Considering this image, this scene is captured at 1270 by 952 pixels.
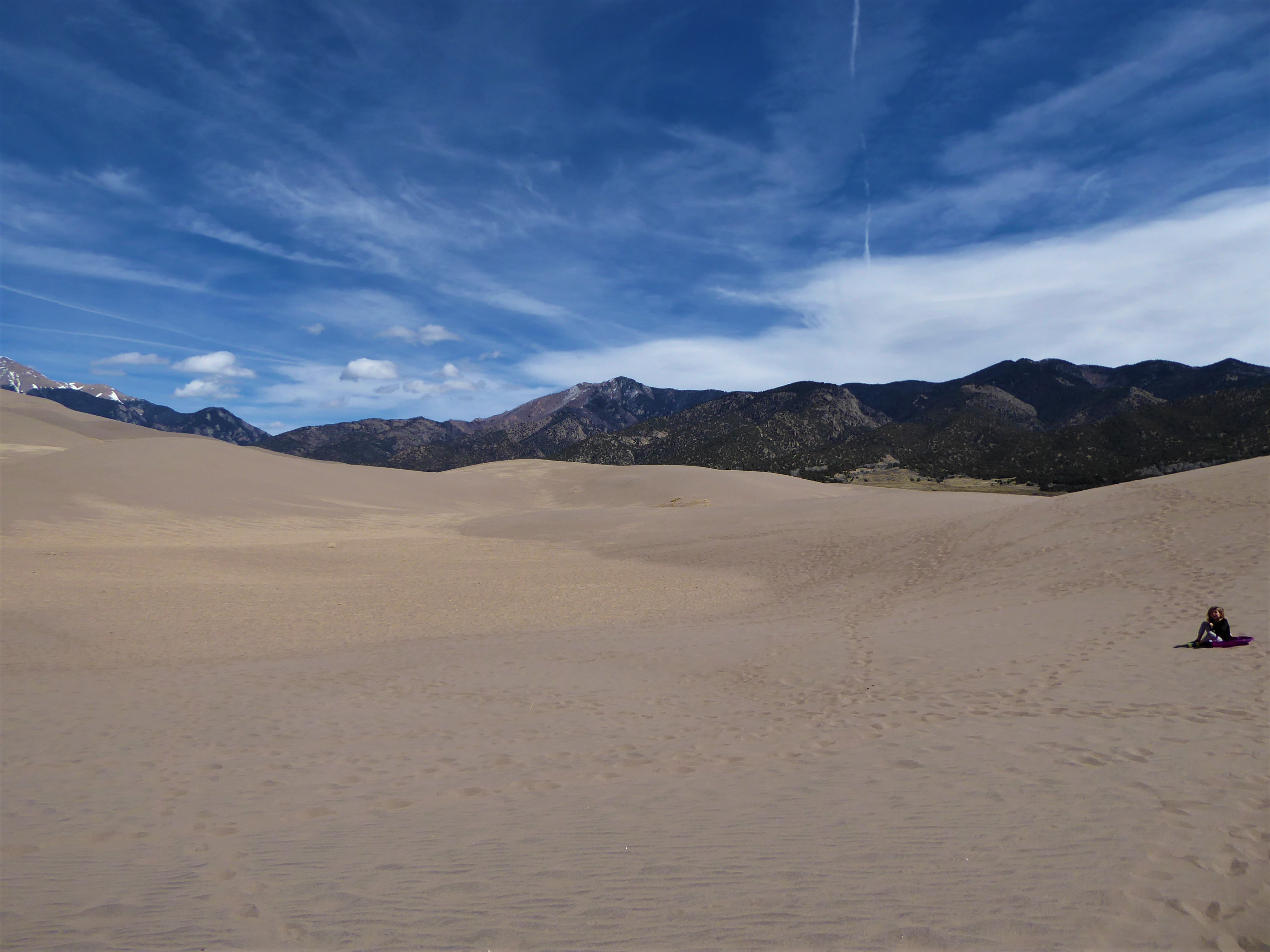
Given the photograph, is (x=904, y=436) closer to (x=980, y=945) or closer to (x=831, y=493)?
(x=831, y=493)

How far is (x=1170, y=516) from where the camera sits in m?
16.3

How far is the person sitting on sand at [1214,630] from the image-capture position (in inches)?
354

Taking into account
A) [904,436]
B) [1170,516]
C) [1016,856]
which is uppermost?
[904,436]

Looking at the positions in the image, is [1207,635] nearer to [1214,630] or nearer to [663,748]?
[1214,630]

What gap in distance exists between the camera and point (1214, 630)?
9.17 m

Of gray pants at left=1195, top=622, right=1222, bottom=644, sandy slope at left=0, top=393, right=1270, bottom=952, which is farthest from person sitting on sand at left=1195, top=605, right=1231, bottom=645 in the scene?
sandy slope at left=0, top=393, right=1270, bottom=952

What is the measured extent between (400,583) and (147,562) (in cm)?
758

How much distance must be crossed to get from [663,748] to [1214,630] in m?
8.35

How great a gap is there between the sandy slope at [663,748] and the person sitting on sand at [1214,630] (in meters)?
0.29

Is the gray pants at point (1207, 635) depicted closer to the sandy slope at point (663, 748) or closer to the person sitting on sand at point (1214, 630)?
the person sitting on sand at point (1214, 630)

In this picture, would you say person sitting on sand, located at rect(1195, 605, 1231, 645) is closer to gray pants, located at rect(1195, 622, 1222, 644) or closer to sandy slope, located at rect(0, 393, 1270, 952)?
gray pants, located at rect(1195, 622, 1222, 644)

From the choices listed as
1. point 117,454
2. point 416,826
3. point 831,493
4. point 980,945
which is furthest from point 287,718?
point 831,493

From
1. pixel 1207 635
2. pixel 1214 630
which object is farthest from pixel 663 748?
pixel 1214 630

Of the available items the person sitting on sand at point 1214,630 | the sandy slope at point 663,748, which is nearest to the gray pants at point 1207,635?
the person sitting on sand at point 1214,630
